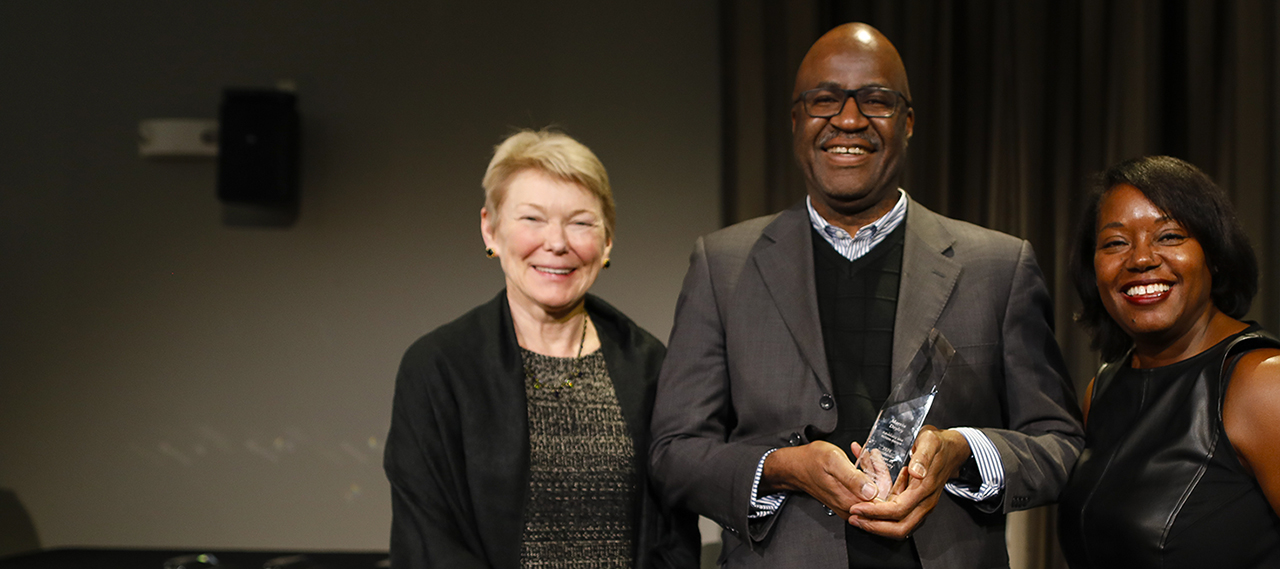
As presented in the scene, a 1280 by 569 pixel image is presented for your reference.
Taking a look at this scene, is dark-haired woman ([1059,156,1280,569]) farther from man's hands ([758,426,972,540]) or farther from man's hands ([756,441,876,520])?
man's hands ([756,441,876,520])

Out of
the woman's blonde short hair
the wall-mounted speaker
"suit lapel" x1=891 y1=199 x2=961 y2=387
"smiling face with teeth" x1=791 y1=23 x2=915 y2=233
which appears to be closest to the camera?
"suit lapel" x1=891 y1=199 x2=961 y2=387

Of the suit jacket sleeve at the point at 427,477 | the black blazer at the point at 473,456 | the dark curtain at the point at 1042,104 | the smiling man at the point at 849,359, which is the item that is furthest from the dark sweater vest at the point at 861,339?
the dark curtain at the point at 1042,104

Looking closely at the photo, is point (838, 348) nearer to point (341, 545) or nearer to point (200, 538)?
point (341, 545)

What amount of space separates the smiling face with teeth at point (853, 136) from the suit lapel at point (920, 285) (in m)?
0.10

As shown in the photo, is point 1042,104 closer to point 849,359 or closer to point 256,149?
point 849,359

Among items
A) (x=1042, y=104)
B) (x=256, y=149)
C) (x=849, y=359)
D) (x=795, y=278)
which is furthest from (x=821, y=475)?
(x=256, y=149)

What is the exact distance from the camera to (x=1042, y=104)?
335 cm

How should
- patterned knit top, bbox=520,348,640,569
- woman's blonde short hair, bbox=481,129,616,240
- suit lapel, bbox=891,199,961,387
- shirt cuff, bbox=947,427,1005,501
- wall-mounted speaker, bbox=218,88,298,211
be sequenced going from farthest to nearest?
wall-mounted speaker, bbox=218,88,298,211 → woman's blonde short hair, bbox=481,129,616,240 → patterned knit top, bbox=520,348,640,569 → suit lapel, bbox=891,199,961,387 → shirt cuff, bbox=947,427,1005,501

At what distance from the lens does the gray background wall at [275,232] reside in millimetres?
3773

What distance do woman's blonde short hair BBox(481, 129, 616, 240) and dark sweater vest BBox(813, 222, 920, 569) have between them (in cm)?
53

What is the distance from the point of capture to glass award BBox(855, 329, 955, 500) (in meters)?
1.49

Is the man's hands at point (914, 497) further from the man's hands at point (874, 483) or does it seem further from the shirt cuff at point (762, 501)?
the shirt cuff at point (762, 501)

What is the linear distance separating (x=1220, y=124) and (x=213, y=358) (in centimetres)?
413

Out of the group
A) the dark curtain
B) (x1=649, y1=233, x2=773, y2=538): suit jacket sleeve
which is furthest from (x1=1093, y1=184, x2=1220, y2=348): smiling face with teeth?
the dark curtain
